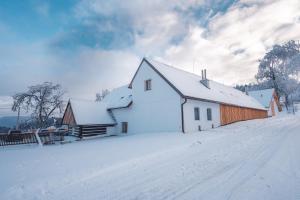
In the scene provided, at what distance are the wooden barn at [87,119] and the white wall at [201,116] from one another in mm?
9565

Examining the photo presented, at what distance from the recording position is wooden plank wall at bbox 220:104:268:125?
23842 millimetres

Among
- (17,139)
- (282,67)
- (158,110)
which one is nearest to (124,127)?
(158,110)

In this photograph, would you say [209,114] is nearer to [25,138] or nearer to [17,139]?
[25,138]

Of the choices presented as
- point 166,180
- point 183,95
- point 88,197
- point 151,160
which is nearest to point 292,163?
point 166,180

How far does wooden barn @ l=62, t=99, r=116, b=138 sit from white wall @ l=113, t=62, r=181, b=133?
2.07 metres

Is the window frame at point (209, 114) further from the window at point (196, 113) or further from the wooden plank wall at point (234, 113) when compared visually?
the wooden plank wall at point (234, 113)

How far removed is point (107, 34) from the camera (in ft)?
67.3

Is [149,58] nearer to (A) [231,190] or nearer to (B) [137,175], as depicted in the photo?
(B) [137,175]

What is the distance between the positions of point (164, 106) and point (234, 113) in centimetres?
1280

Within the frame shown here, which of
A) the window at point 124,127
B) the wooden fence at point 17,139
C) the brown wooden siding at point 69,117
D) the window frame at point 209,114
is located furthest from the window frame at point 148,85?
the wooden fence at point 17,139

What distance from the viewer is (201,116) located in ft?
65.1

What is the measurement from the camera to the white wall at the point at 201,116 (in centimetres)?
1794

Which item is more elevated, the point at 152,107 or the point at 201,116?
the point at 152,107

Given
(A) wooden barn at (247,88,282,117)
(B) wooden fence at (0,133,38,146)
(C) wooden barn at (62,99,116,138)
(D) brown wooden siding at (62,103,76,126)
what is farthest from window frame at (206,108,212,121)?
(A) wooden barn at (247,88,282,117)
